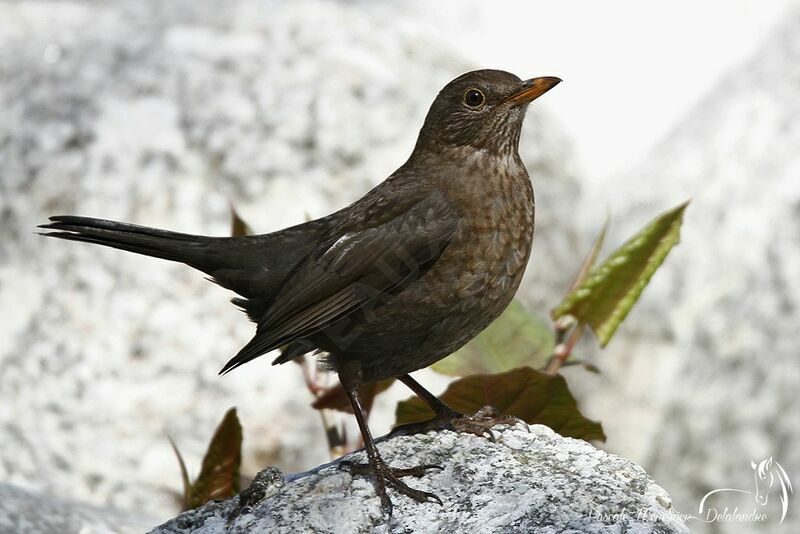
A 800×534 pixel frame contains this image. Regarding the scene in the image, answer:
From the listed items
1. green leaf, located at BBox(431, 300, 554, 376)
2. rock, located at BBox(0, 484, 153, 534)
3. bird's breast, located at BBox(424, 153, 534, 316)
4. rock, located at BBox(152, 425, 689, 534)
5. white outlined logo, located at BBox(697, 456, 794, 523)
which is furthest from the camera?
white outlined logo, located at BBox(697, 456, 794, 523)

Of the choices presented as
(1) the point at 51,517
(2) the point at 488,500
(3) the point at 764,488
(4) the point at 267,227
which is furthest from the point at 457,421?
(3) the point at 764,488

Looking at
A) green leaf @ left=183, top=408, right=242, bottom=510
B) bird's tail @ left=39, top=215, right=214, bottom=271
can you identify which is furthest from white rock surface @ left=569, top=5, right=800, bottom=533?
bird's tail @ left=39, top=215, right=214, bottom=271

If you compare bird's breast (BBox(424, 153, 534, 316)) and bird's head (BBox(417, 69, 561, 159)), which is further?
bird's head (BBox(417, 69, 561, 159))

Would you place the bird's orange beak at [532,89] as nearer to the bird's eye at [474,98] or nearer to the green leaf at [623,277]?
the bird's eye at [474,98]

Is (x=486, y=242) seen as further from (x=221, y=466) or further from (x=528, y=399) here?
(x=221, y=466)

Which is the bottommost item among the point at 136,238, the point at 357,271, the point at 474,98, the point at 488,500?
the point at 488,500

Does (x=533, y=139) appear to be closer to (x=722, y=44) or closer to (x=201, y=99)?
(x=201, y=99)

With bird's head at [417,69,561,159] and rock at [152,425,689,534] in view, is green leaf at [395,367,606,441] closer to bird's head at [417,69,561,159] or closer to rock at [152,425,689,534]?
rock at [152,425,689,534]
